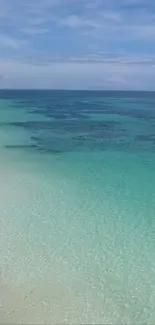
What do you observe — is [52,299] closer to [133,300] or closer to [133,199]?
[133,300]

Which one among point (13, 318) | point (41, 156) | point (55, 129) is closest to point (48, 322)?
point (13, 318)

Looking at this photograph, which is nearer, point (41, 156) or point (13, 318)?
point (13, 318)

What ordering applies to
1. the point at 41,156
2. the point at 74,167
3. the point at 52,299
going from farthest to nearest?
the point at 41,156 → the point at 74,167 → the point at 52,299

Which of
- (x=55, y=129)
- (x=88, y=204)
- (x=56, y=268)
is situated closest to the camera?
(x=56, y=268)

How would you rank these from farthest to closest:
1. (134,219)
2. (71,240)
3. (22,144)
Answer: (22,144) < (134,219) < (71,240)

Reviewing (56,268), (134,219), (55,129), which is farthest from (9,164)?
(55,129)

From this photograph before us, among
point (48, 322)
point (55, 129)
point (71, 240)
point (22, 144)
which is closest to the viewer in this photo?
point (48, 322)

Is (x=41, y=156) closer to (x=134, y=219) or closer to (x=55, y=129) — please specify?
(x=134, y=219)
